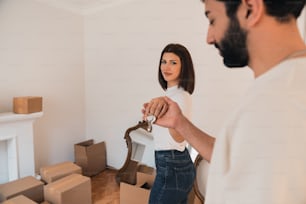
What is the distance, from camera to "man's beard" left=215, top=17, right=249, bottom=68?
384 mm

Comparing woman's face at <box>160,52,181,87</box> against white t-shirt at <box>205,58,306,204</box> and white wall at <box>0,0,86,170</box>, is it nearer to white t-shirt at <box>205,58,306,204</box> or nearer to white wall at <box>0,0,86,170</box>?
white t-shirt at <box>205,58,306,204</box>

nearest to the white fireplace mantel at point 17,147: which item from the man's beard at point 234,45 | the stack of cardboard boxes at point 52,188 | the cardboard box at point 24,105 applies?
the cardboard box at point 24,105

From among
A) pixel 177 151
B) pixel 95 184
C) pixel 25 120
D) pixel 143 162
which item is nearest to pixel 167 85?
pixel 177 151

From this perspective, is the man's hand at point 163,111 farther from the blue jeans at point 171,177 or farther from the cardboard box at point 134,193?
the cardboard box at point 134,193

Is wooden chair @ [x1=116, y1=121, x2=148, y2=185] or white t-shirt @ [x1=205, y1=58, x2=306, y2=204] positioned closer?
white t-shirt @ [x1=205, y1=58, x2=306, y2=204]

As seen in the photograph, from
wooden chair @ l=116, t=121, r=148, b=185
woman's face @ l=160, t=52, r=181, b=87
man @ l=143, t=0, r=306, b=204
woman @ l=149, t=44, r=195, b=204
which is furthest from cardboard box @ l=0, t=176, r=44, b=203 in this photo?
man @ l=143, t=0, r=306, b=204

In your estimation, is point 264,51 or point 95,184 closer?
point 264,51

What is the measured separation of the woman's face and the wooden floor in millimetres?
1131

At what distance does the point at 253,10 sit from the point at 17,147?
1.88 metres

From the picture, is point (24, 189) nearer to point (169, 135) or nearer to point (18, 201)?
point (18, 201)

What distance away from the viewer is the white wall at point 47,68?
6.07 ft

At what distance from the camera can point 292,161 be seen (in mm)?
304

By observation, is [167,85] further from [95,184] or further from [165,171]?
[95,184]

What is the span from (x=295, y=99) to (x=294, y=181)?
0.33 ft
